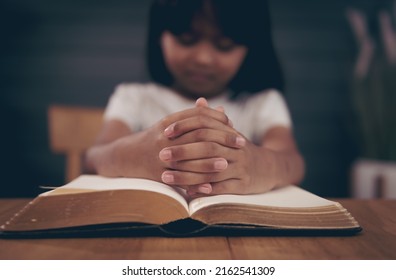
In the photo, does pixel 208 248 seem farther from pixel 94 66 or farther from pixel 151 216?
pixel 94 66

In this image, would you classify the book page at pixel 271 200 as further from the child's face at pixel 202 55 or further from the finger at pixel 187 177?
the child's face at pixel 202 55

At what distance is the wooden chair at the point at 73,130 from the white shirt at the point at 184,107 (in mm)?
63

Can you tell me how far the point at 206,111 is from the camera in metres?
0.58

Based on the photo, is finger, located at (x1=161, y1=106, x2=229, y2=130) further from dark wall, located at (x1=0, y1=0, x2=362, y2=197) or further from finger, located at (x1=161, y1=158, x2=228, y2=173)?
dark wall, located at (x1=0, y1=0, x2=362, y2=197)

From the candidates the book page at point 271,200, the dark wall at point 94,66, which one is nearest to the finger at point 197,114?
the book page at point 271,200

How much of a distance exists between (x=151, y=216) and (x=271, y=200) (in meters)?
0.15

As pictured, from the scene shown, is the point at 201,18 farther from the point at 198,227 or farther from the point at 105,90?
the point at 105,90

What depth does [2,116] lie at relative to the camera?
210cm

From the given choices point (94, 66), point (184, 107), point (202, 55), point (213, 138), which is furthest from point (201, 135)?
point (94, 66)

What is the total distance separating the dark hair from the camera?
94 cm

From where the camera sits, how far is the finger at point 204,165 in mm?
535

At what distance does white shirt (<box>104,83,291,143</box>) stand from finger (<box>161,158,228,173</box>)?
22.9 inches

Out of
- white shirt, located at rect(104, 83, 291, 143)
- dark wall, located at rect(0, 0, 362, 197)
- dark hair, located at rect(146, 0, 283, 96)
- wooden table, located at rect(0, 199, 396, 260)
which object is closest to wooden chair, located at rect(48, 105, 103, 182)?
white shirt, located at rect(104, 83, 291, 143)
